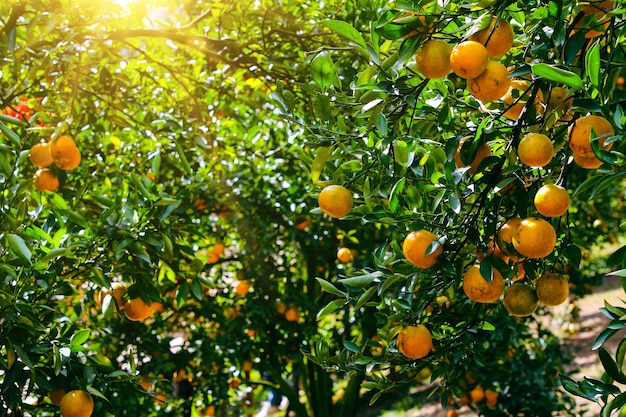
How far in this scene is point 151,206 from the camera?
2.11 metres

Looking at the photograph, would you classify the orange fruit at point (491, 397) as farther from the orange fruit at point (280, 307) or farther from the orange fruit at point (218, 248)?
the orange fruit at point (218, 248)

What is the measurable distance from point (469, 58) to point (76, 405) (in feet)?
4.66

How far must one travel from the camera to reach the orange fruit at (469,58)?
1.34 meters

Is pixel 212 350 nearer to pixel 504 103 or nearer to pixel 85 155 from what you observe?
pixel 85 155

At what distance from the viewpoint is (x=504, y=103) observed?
1.83m

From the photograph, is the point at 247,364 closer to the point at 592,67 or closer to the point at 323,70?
the point at 323,70

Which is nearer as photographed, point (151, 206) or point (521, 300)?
point (521, 300)

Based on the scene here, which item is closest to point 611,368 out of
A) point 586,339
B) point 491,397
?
point 491,397

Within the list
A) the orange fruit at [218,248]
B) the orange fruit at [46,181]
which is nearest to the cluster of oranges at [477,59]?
the orange fruit at [46,181]

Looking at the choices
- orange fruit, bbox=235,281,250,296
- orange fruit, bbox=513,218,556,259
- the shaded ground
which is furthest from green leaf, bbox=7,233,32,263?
the shaded ground

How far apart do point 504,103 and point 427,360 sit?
2.52 feet

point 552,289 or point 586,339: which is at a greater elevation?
point 586,339

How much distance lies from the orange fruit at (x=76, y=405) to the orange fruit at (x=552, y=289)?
4.24ft

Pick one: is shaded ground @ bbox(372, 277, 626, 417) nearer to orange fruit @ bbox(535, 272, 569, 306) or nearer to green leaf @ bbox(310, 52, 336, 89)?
orange fruit @ bbox(535, 272, 569, 306)
